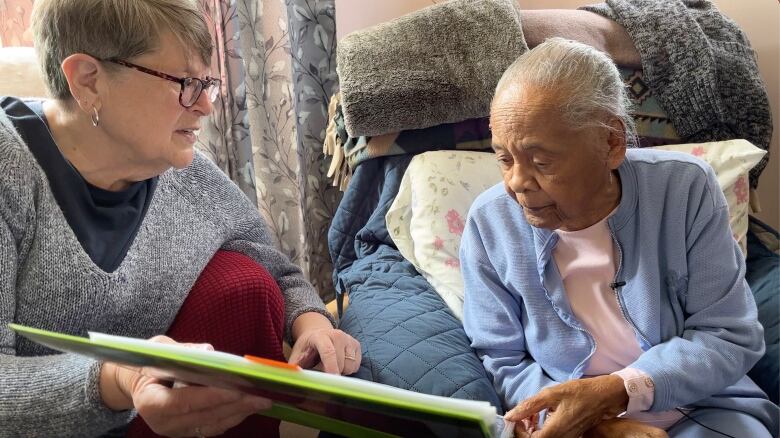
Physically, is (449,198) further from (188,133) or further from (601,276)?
(188,133)

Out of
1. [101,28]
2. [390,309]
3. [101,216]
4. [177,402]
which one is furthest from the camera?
[390,309]

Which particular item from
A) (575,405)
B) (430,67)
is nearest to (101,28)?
(430,67)

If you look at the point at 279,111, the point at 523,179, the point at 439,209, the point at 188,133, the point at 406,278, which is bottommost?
the point at 406,278

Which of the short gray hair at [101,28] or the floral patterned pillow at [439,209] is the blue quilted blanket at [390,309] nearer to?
the floral patterned pillow at [439,209]

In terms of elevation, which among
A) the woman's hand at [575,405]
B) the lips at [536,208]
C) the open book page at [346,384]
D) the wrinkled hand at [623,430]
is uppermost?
the open book page at [346,384]

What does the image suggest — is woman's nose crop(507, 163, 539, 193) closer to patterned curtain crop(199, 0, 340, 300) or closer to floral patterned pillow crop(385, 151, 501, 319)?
floral patterned pillow crop(385, 151, 501, 319)

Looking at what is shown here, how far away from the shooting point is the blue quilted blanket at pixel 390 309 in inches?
47.8

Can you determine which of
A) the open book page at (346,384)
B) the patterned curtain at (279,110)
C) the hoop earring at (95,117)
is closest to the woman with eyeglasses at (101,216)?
the hoop earring at (95,117)

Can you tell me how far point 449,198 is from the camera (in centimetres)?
164

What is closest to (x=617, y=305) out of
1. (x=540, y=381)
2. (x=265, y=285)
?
(x=540, y=381)

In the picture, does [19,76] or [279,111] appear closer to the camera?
[19,76]

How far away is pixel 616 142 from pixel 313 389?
717 mm

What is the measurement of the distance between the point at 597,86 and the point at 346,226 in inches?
36.2

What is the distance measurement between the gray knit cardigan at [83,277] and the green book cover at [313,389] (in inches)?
7.1
